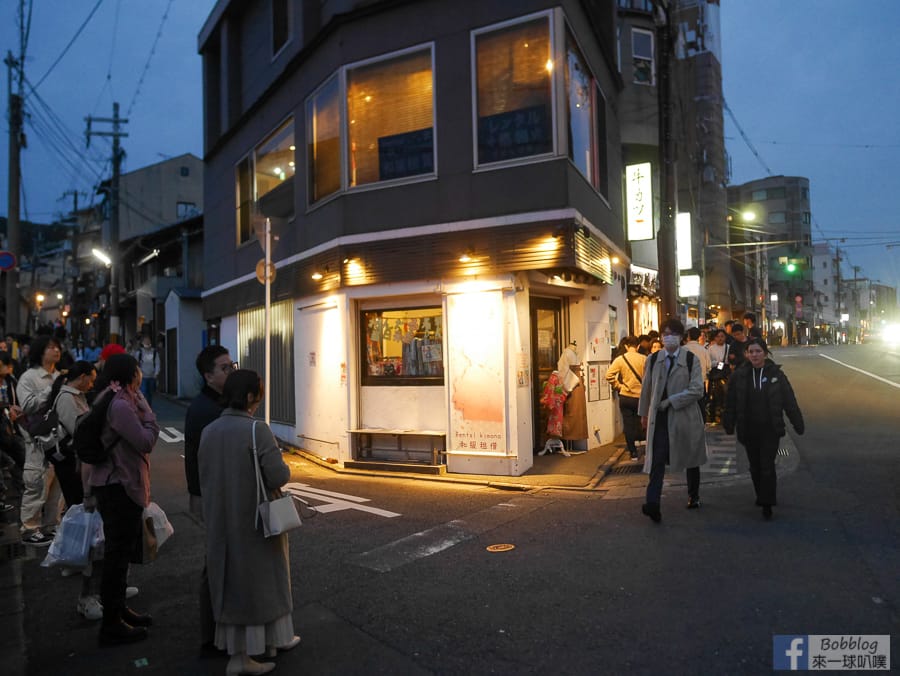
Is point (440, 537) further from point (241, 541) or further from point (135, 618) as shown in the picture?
point (241, 541)

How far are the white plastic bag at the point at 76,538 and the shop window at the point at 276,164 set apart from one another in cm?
979

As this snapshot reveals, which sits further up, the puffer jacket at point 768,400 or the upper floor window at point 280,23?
the upper floor window at point 280,23

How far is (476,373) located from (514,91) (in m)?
4.43

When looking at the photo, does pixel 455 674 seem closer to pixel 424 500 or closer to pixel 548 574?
pixel 548 574

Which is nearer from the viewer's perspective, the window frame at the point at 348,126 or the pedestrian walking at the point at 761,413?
the pedestrian walking at the point at 761,413

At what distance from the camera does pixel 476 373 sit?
9773mm

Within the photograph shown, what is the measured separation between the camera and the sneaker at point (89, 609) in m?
4.72

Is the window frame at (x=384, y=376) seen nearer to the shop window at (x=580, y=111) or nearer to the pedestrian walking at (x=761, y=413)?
the shop window at (x=580, y=111)

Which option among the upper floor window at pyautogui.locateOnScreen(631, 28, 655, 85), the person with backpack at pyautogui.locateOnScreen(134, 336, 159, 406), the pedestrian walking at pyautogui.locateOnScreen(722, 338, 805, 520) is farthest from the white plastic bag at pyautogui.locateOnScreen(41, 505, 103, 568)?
the upper floor window at pyautogui.locateOnScreen(631, 28, 655, 85)

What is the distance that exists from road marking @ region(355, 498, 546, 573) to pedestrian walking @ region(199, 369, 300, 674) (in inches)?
73.8

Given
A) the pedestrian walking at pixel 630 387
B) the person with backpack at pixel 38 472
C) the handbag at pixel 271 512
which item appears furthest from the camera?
the pedestrian walking at pixel 630 387

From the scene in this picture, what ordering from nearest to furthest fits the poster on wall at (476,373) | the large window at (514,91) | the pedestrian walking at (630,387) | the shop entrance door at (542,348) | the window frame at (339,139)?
the poster on wall at (476,373) → the large window at (514,91) → the pedestrian walking at (630,387) → the shop entrance door at (542,348) → the window frame at (339,139)

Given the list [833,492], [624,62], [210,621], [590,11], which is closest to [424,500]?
[210,621]

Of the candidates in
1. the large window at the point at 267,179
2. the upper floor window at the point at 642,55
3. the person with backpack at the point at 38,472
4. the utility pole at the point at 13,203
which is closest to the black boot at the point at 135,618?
the person with backpack at the point at 38,472
